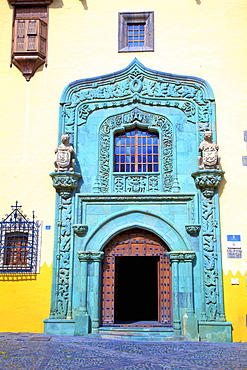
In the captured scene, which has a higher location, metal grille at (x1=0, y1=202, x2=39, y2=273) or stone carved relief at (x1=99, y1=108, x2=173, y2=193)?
stone carved relief at (x1=99, y1=108, x2=173, y2=193)

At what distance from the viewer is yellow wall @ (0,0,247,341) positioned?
529 inches

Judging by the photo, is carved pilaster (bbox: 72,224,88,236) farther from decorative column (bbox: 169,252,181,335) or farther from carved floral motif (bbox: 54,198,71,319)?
decorative column (bbox: 169,252,181,335)

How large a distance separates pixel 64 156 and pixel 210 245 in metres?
4.80

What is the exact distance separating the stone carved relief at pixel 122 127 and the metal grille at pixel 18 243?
2.42 m

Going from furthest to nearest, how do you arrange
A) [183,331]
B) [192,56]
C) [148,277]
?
[148,277] → [192,56] → [183,331]

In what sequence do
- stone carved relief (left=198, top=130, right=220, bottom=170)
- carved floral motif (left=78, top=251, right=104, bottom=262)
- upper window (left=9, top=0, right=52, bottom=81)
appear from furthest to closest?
upper window (left=9, top=0, right=52, bottom=81) → stone carved relief (left=198, top=130, right=220, bottom=170) → carved floral motif (left=78, top=251, right=104, bottom=262)

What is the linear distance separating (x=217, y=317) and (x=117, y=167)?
199 inches

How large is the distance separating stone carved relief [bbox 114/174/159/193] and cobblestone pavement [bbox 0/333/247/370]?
4153 millimetres

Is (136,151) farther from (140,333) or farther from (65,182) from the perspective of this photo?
(140,333)

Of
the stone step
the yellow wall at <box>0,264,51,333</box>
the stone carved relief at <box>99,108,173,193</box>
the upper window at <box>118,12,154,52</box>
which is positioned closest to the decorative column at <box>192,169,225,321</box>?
the stone carved relief at <box>99,108,173,193</box>

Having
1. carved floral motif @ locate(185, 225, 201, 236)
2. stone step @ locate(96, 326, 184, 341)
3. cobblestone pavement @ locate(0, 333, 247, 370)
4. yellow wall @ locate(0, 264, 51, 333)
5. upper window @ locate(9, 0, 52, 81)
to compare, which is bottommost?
cobblestone pavement @ locate(0, 333, 247, 370)

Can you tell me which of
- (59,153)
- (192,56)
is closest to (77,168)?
(59,153)

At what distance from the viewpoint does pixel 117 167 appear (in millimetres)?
13758

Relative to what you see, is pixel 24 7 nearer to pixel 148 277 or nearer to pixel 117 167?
pixel 117 167
